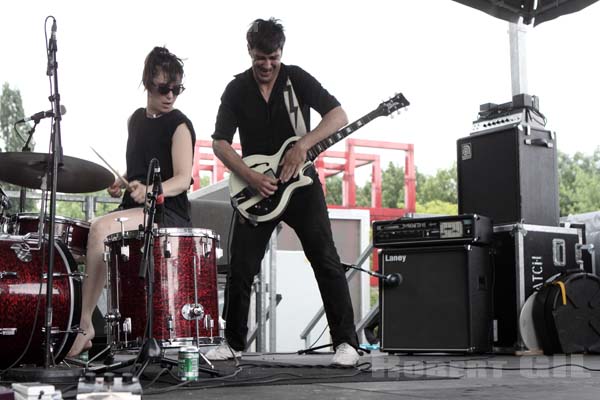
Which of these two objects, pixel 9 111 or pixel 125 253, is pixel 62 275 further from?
pixel 9 111

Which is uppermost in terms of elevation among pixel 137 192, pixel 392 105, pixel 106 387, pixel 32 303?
pixel 392 105

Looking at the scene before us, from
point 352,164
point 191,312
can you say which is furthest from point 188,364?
point 352,164

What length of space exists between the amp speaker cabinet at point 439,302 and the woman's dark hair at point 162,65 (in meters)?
2.14

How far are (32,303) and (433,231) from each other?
2.66m

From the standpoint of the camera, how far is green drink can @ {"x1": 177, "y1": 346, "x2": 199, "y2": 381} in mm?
2787

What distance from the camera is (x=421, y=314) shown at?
16.3 ft

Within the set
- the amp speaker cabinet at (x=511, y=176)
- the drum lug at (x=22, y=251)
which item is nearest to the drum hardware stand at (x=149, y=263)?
the drum lug at (x=22, y=251)

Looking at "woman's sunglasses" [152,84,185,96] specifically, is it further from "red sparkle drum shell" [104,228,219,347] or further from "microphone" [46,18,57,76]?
"microphone" [46,18,57,76]

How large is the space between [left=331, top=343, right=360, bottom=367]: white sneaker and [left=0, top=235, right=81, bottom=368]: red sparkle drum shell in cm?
114

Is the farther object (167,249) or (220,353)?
(220,353)

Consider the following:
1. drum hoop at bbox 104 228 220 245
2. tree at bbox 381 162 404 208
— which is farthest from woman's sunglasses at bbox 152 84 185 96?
tree at bbox 381 162 404 208

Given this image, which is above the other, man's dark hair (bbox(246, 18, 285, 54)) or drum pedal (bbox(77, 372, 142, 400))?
man's dark hair (bbox(246, 18, 285, 54))

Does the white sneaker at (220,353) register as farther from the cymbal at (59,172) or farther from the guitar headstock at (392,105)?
the guitar headstock at (392,105)

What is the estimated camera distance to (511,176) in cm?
513
